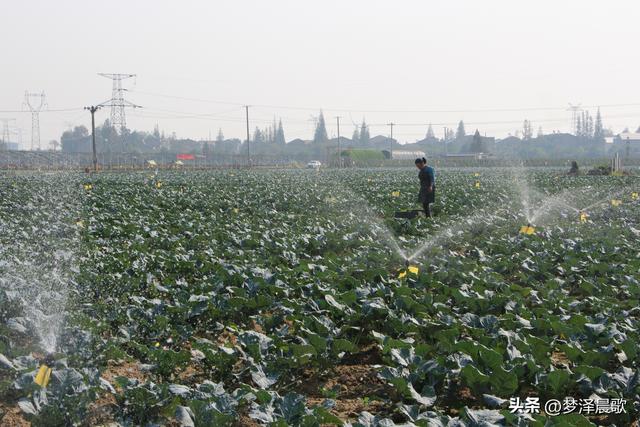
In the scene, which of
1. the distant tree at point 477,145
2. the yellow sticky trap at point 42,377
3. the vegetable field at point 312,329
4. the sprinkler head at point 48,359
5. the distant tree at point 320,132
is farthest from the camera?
the distant tree at point 320,132

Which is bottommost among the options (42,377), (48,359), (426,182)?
(48,359)

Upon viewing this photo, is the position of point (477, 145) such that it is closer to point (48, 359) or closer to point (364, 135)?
point (364, 135)

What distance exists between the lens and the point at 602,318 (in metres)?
6.11

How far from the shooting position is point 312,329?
5.93m

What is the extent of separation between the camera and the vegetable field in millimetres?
4332

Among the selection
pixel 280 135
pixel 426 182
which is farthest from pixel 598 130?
pixel 426 182

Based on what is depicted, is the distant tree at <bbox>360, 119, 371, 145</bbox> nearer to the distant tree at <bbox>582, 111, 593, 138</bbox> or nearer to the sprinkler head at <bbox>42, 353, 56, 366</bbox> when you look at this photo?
the distant tree at <bbox>582, 111, 593, 138</bbox>

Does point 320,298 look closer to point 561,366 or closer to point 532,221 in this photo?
→ point 561,366

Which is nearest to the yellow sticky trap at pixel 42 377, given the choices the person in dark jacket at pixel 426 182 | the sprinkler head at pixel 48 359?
the sprinkler head at pixel 48 359

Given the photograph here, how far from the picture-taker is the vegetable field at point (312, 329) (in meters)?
4.33

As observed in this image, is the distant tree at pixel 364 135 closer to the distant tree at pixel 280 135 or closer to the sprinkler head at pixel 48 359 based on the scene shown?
the distant tree at pixel 280 135

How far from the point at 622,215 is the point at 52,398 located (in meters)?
15.2

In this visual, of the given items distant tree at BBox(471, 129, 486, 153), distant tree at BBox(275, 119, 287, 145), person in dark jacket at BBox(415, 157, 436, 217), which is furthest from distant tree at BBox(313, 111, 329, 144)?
person in dark jacket at BBox(415, 157, 436, 217)

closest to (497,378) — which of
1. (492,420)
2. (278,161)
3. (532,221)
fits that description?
(492,420)
